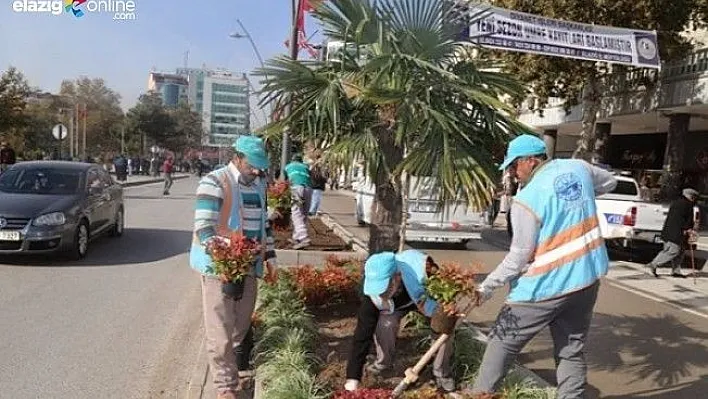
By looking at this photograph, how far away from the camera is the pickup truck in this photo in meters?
13.0

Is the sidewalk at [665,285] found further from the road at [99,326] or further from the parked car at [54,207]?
the road at [99,326]

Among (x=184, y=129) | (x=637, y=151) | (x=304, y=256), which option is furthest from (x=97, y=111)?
(x=304, y=256)

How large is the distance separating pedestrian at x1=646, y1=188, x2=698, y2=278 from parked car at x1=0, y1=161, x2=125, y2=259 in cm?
948

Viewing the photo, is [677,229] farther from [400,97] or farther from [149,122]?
[149,122]

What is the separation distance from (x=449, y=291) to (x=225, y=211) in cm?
155

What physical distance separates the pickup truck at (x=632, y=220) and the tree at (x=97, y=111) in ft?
184

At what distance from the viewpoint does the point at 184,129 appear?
8019 centimetres

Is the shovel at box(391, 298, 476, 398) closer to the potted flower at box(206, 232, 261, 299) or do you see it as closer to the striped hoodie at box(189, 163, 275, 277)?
the potted flower at box(206, 232, 261, 299)

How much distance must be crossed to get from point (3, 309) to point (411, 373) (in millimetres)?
5037

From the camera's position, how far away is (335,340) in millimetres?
5223

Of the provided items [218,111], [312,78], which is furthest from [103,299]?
[218,111]

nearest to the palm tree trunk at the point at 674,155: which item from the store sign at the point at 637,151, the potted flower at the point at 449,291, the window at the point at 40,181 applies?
the store sign at the point at 637,151

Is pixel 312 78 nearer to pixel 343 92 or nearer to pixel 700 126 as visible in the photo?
pixel 343 92

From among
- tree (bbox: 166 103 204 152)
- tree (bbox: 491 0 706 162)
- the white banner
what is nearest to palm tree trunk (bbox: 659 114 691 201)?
tree (bbox: 491 0 706 162)
